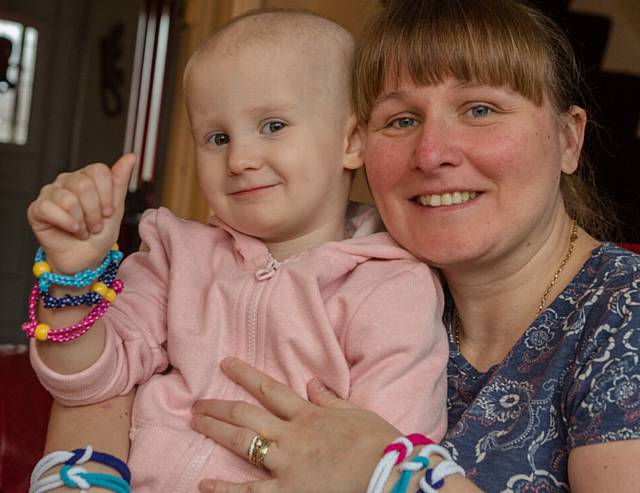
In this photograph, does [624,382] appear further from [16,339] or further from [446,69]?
[16,339]

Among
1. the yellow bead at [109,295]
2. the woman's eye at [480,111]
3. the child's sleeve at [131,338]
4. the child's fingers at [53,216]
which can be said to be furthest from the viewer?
the woman's eye at [480,111]

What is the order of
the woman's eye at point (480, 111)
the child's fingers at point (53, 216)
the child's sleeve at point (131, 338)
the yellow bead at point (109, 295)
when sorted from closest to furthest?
the child's fingers at point (53, 216) → the yellow bead at point (109, 295) → the child's sleeve at point (131, 338) → the woman's eye at point (480, 111)

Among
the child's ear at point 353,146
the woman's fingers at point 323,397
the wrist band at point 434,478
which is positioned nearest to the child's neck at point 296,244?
the child's ear at point 353,146

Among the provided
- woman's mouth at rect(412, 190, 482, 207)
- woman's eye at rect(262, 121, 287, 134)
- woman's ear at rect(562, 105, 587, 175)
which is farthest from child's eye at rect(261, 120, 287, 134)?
woman's ear at rect(562, 105, 587, 175)

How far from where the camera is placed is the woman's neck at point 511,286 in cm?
139

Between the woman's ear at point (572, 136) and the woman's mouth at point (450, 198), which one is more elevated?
the woman's ear at point (572, 136)

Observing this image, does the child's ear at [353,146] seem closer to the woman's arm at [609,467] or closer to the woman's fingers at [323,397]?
the woman's fingers at [323,397]

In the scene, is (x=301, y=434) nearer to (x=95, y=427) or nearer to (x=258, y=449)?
(x=258, y=449)

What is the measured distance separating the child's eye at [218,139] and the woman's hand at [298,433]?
33 cm

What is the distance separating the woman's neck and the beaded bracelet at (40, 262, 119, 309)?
545mm

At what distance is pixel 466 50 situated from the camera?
1.32m

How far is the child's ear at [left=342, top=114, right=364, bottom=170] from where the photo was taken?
140 cm

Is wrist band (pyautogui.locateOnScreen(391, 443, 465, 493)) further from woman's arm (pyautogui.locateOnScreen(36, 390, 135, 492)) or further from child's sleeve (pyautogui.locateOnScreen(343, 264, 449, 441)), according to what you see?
woman's arm (pyautogui.locateOnScreen(36, 390, 135, 492))

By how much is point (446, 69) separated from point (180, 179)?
2435 mm
